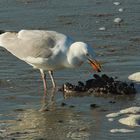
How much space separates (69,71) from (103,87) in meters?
1.31

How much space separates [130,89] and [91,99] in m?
0.57

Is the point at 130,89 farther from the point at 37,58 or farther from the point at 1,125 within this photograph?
the point at 1,125

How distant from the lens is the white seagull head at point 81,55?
8.94 m

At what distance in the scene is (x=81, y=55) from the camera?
29.6 feet

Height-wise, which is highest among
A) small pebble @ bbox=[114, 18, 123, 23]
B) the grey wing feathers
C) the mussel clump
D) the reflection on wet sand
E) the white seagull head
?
small pebble @ bbox=[114, 18, 123, 23]

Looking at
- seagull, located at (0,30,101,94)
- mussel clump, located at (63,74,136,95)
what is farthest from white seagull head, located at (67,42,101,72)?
mussel clump, located at (63,74,136,95)

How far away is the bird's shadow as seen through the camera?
28.2ft

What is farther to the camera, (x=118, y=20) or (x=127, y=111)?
(x=118, y=20)

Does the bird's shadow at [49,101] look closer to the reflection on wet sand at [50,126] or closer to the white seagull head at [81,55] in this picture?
the reflection on wet sand at [50,126]

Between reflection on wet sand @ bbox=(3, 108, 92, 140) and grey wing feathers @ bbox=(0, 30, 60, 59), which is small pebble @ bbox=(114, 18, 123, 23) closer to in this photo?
grey wing feathers @ bbox=(0, 30, 60, 59)

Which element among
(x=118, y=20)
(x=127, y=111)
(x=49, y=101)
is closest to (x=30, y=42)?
(x=49, y=101)

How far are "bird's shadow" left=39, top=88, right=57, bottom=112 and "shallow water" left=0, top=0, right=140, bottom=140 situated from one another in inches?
1.8

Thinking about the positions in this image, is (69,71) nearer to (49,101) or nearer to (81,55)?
(81,55)

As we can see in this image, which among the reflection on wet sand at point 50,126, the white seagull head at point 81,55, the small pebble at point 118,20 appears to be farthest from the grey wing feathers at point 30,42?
the small pebble at point 118,20
